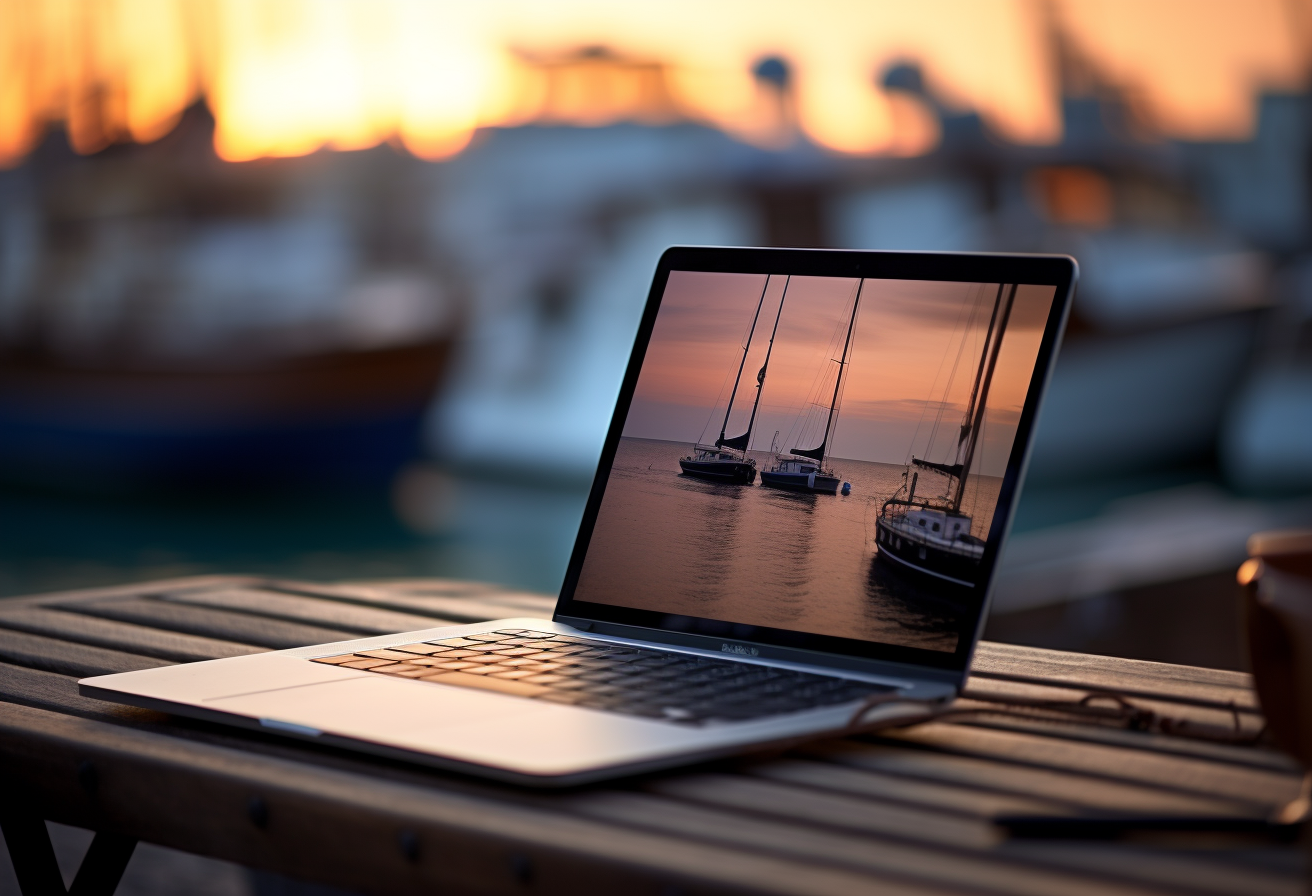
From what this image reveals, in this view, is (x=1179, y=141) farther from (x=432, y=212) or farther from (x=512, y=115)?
(x=432, y=212)

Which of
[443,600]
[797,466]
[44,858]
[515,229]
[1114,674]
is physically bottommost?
[44,858]

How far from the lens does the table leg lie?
0.78 metres

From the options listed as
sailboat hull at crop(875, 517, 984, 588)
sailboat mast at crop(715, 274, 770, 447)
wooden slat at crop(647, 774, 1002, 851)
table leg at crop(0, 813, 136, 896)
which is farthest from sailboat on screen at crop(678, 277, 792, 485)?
table leg at crop(0, 813, 136, 896)

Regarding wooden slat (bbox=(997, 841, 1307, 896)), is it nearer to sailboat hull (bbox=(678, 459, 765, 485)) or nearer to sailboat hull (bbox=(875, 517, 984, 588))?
sailboat hull (bbox=(875, 517, 984, 588))

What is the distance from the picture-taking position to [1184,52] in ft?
60.5

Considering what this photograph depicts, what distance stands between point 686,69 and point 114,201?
360 inches

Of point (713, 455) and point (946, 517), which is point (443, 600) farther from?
point (946, 517)

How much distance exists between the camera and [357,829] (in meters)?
0.59

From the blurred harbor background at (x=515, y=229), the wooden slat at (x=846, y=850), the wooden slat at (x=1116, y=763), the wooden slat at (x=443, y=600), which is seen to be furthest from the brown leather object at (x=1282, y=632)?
the blurred harbor background at (x=515, y=229)

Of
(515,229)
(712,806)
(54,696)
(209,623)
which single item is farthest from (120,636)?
(515,229)

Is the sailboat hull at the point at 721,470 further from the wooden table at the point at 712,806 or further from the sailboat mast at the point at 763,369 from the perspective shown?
the wooden table at the point at 712,806

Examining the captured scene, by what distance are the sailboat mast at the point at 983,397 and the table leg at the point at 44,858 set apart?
55 centimetres

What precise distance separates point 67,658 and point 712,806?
1.80 ft

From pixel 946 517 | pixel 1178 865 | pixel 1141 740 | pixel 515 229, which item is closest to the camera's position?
pixel 1178 865
